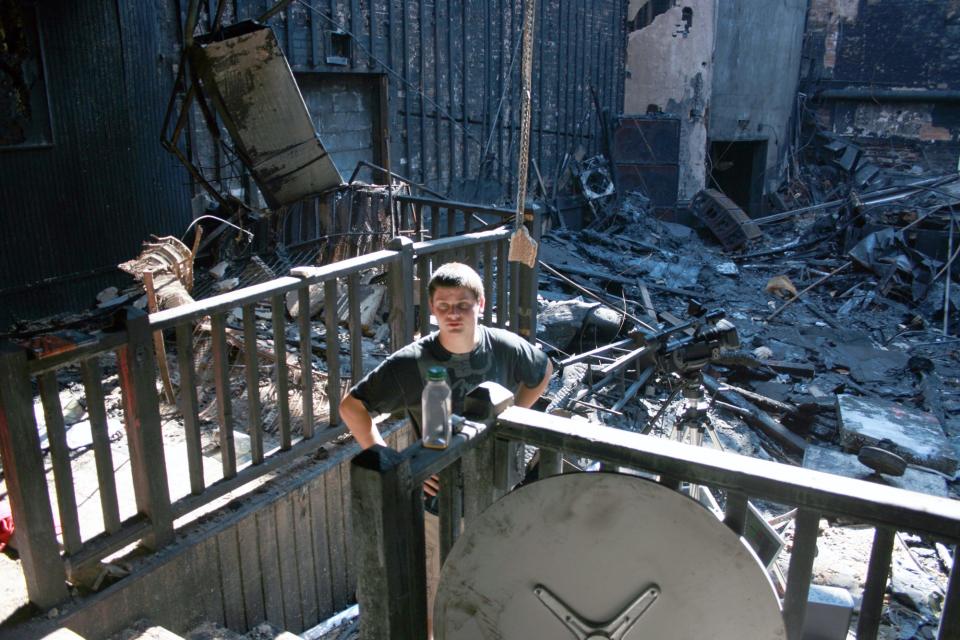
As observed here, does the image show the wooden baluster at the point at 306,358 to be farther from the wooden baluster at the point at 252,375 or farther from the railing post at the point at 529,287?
the railing post at the point at 529,287

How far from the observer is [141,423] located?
3.14 metres

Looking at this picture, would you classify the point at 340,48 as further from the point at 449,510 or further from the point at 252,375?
the point at 449,510

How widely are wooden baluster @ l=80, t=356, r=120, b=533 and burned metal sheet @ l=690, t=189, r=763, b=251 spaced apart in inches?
559

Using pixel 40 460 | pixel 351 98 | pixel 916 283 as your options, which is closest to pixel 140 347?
pixel 40 460

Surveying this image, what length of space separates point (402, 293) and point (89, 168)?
14.1 ft

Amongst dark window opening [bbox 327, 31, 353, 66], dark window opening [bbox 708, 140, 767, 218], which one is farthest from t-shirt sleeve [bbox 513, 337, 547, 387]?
dark window opening [bbox 708, 140, 767, 218]

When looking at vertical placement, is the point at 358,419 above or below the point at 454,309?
below

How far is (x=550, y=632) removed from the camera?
188cm

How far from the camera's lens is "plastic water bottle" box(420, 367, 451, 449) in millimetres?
1857

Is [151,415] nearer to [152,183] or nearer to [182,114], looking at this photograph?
[182,114]

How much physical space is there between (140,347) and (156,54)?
559 centimetres

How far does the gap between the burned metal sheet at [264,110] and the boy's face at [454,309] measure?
4.93 m

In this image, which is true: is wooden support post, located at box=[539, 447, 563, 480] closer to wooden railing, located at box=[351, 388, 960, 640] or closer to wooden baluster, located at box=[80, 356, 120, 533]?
wooden railing, located at box=[351, 388, 960, 640]

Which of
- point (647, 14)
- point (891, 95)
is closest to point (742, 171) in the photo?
point (891, 95)
